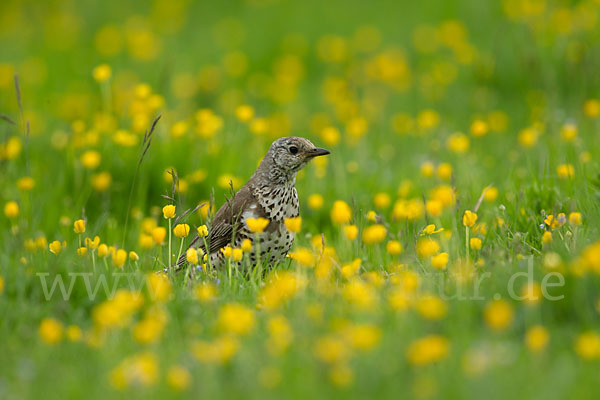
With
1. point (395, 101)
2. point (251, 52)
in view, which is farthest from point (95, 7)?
point (395, 101)

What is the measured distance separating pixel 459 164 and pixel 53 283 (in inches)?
167

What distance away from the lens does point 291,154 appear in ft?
18.2

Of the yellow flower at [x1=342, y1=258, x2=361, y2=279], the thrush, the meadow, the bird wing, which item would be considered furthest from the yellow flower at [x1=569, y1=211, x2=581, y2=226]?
the bird wing

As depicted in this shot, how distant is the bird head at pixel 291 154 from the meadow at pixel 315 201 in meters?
0.52

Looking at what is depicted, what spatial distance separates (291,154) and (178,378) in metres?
2.87

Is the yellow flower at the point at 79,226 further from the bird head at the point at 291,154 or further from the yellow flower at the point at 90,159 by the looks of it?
the yellow flower at the point at 90,159

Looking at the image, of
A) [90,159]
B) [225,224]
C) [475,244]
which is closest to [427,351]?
[475,244]

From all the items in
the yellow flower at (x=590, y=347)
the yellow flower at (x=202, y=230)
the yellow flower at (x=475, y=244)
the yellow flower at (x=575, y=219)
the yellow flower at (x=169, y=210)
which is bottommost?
the yellow flower at (x=590, y=347)

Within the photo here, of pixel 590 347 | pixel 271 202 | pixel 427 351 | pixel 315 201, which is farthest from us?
pixel 315 201

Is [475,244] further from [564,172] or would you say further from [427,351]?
[427,351]

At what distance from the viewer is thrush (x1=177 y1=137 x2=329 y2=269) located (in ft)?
17.1

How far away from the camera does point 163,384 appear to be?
304 centimetres

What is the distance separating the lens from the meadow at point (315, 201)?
10.1 ft

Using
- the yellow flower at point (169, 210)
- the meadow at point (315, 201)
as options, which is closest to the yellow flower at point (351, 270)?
the meadow at point (315, 201)
